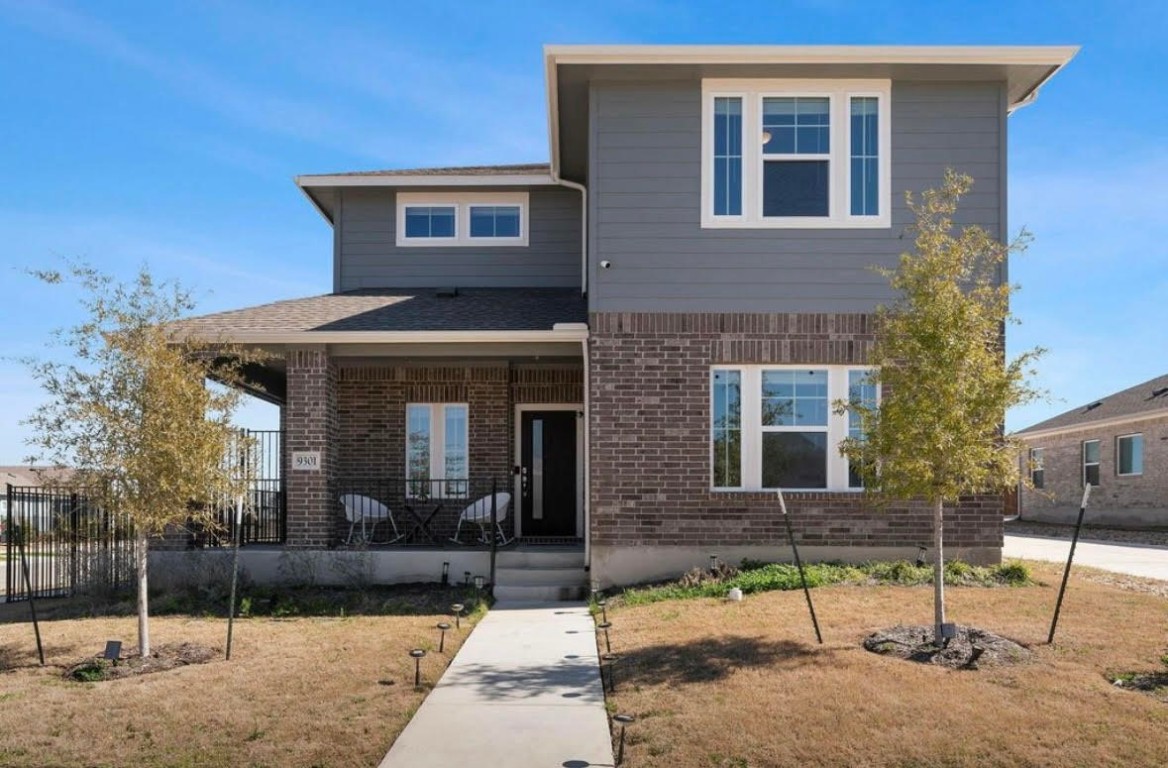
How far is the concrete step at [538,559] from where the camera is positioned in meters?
12.3

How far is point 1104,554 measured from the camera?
17.2 metres

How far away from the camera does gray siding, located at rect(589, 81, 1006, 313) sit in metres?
11.7

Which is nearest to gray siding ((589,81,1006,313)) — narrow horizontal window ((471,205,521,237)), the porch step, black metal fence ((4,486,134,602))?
the porch step

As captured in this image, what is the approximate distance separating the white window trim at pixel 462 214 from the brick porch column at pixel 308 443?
12.8 ft

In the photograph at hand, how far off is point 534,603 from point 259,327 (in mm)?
5021

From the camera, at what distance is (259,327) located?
12.6 m

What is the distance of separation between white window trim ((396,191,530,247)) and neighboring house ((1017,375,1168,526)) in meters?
14.1

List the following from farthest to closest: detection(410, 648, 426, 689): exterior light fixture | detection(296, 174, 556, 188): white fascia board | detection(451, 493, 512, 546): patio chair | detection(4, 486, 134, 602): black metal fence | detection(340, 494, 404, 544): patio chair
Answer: detection(296, 174, 556, 188): white fascia board
detection(451, 493, 512, 546): patio chair
detection(340, 494, 404, 544): patio chair
detection(4, 486, 134, 602): black metal fence
detection(410, 648, 426, 689): exterior light fixture

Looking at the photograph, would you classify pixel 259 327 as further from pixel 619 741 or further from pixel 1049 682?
pixel 1049 682

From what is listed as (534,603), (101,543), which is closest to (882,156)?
(534,603)

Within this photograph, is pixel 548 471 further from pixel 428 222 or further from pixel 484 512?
pixel 428 222

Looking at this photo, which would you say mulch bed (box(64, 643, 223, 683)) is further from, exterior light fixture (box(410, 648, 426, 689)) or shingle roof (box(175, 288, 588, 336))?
shingle roof (box(175, 288, 588, 336))

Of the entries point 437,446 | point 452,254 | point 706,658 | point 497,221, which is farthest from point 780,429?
point 452,254

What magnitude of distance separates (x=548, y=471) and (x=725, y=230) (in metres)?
5.34
